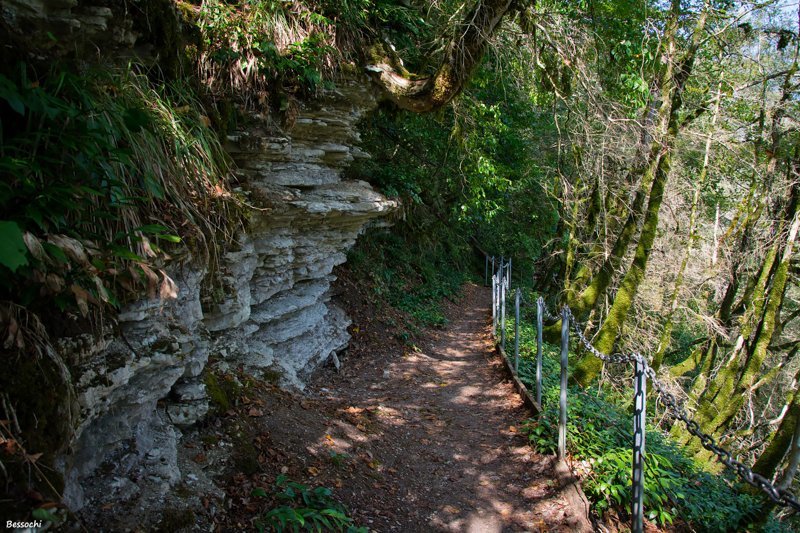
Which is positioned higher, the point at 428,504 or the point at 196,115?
the point at 196,115

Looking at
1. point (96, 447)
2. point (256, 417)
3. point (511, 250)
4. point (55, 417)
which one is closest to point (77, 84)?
point (55, 417)

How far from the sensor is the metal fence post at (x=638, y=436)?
3252 millimetres

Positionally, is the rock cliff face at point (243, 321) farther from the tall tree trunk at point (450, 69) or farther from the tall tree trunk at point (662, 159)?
the tall tree trunk at point (662, 159)

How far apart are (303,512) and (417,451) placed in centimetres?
239

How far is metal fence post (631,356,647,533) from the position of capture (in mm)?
3252

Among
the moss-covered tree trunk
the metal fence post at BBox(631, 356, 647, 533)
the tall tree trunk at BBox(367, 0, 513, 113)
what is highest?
the tall tree trunk at BBox(367, 0, 513, 113)

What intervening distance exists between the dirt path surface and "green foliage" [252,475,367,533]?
0.20 metres

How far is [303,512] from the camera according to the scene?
3.46 meters

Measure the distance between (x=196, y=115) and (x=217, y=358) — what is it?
8.61 feet

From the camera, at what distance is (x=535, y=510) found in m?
4.50

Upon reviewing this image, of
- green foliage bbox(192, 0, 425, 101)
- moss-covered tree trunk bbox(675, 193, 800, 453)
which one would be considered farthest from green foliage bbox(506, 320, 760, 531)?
green foliage bbox(192, 0, 425, 101)

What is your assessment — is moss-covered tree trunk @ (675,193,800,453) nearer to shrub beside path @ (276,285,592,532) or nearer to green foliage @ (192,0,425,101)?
shrub beside path @ (276,285,592,532)

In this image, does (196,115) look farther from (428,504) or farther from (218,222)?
(428,504)

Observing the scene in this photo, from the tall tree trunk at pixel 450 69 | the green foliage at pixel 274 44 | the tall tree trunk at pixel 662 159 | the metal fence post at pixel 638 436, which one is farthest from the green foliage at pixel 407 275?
the metal fence post at pixel 638 436
